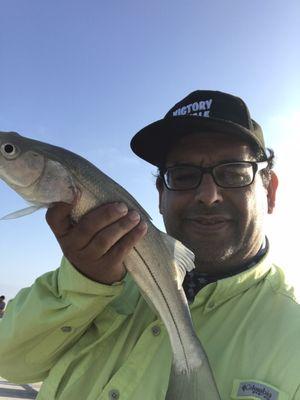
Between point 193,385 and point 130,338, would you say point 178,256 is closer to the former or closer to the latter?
point 130,338

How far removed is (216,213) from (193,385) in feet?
4.20

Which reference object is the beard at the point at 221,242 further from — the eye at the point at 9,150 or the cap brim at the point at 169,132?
the eye at the point at 9,150

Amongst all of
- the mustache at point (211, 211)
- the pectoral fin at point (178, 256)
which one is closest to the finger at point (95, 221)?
the pectoral fin at point (178, 256)

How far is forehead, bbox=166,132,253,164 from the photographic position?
11.8ft

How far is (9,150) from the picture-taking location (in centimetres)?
278

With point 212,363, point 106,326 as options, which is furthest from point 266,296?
point 106,326

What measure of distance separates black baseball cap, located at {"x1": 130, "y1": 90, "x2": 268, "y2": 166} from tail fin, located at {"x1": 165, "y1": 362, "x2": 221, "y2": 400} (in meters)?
1.81

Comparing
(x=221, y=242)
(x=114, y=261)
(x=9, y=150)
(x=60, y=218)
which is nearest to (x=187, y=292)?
(x=221, y=242)

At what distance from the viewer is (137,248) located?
9.48ft

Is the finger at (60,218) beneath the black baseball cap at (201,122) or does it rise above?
beneath

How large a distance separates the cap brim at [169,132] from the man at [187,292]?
11 mm

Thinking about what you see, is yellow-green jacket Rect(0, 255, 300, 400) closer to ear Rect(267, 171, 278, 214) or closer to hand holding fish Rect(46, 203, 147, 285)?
hand holding fish Rect(46, 203, 147, 285)

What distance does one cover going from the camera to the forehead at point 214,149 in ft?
11.8

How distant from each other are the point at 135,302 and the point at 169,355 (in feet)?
2.09
